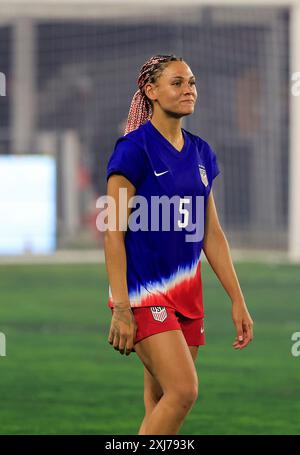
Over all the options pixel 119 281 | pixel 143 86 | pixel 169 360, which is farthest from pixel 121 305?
pixel 143 86

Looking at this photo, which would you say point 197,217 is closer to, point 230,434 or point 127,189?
point 127,189

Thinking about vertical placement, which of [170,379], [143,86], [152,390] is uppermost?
[143,86]

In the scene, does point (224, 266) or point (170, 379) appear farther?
point (224, 266)

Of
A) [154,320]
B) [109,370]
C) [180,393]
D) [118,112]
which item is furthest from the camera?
[118,112]

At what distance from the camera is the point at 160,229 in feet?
15.7

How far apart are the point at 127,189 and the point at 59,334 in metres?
7.70

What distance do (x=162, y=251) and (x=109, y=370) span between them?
5.12m

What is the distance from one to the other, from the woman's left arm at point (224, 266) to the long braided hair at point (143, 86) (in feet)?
1.31

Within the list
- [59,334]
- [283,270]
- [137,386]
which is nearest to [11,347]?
[59,334]

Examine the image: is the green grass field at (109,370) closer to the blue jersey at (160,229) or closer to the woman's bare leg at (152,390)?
the woman's bare leg at (152,390)

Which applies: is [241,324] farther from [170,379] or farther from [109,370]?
[109,370]

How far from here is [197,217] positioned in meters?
4.80

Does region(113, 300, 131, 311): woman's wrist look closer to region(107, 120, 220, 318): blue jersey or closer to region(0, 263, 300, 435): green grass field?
region(107, 120, 220, 318): blue jersey

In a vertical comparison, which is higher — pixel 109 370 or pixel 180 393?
pixel 180 393
